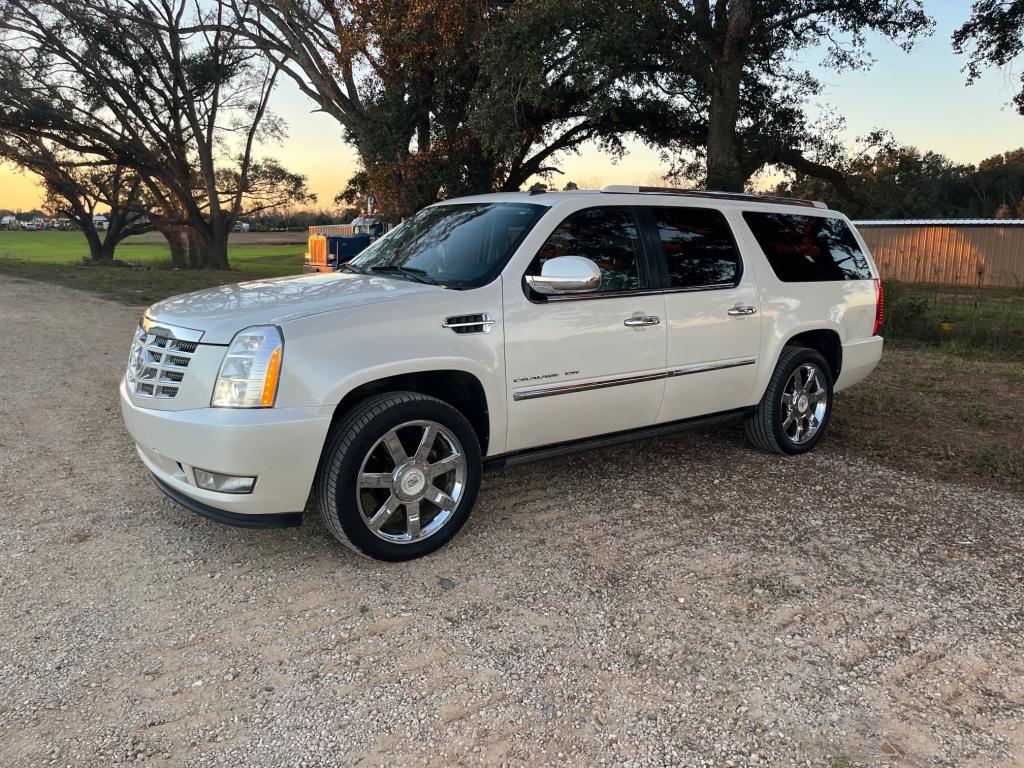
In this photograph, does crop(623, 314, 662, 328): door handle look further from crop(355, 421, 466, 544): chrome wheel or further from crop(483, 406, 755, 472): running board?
crop(355, 421, 466, 544): chrome wheel

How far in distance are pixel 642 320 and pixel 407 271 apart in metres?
1.43

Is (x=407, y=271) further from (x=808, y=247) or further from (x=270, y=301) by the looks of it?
(x=808, y=247)

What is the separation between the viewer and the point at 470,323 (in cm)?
400

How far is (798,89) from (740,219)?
14.1m

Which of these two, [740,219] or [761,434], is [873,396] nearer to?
[761,434]

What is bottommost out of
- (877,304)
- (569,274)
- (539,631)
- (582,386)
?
(539,631)

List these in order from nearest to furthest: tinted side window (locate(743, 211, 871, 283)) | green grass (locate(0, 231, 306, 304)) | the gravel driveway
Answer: the gravel driveway
tinted side window (locate(743, 211, 871, 283))
green grass (locate(0, 231, 306, 304))

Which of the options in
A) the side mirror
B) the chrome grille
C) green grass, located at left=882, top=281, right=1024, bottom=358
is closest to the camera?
the chrome grille

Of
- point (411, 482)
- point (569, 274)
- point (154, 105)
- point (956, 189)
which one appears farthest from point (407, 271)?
point (956, 189)

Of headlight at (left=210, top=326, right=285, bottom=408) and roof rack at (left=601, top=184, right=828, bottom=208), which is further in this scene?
roof rack at (left=601, top=184, right=828, bottom=208)

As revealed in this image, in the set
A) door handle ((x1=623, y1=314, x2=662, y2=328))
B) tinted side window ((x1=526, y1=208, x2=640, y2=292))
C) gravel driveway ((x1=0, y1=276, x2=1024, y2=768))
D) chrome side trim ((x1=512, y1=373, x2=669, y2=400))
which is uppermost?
tinted side window ((x1=526, y1=208, x2=640, y2=292))

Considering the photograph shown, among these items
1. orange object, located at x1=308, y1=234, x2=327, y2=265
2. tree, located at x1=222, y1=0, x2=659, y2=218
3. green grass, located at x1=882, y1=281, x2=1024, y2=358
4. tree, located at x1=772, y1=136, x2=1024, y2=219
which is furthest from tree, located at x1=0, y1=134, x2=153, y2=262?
tree, located at x1=772, y1=136, x2=1024, y2=219

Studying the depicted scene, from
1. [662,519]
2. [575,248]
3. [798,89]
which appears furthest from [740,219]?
[798,89]

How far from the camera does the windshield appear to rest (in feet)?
14.3
